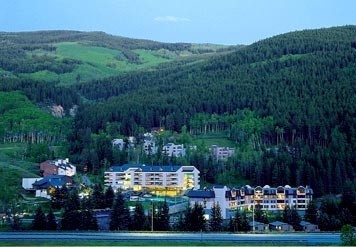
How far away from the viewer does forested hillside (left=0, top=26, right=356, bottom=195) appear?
272ft

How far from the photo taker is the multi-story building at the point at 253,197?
67.4 metres

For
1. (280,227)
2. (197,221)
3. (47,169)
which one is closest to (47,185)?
(47,169)

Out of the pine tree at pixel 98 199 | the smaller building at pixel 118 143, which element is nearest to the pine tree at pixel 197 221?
the pine tree at pixel 98 199

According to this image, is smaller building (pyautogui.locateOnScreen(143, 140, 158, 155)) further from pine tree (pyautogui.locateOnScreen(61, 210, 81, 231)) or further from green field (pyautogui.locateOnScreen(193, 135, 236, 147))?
pine tree (pyautogui.locateOnScreen(61, 210, 81, 231))

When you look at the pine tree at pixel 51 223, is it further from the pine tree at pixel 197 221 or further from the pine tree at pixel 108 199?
the pine tree at pixel 108 199

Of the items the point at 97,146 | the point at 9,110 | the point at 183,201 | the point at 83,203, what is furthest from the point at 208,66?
the point at 83,203

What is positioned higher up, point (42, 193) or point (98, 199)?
point (42, 193)

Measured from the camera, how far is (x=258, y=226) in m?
54.5

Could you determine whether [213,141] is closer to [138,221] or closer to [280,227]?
[280,227]

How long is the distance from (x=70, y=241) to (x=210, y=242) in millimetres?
7719

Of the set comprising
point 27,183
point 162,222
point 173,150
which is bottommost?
point 162,222

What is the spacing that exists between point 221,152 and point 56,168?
22.8 metres

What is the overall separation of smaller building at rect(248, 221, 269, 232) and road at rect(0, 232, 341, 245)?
642cm

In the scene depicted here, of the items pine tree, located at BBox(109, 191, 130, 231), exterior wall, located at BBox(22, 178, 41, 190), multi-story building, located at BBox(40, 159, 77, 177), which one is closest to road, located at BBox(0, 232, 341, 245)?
pine tree, located at BBox(109, 191, 130, 231)
